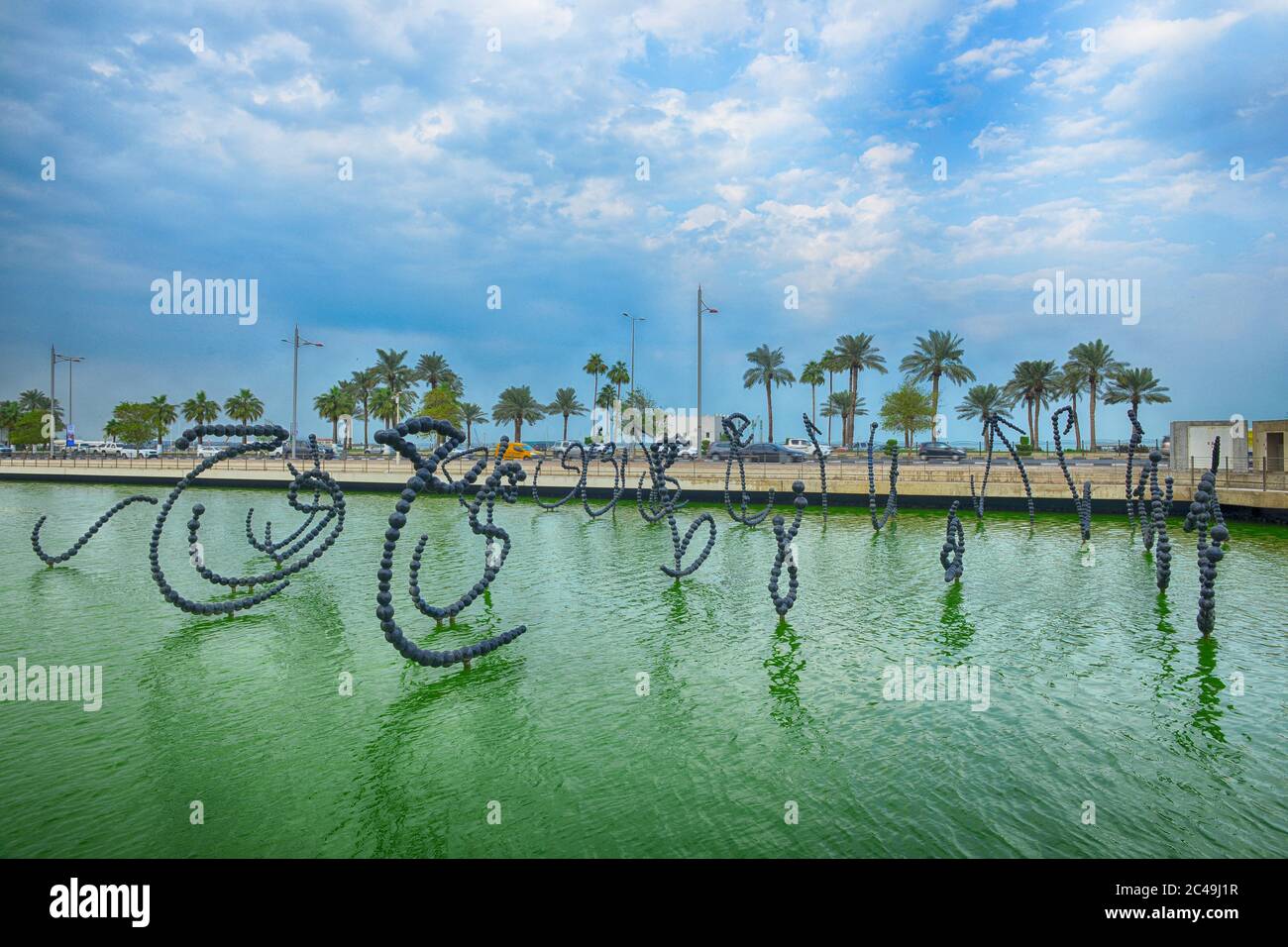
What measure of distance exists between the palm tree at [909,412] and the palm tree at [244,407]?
319 feet

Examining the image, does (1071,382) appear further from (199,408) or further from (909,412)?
(199,408)

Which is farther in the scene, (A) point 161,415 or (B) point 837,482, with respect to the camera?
(A) point 161,415

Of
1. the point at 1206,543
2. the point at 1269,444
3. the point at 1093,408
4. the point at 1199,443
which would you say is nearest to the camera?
the point at 1206,543

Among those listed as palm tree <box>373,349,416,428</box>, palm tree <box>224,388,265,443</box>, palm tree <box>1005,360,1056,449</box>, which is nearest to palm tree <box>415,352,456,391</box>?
palm tree <box>373,349,416,428</box>

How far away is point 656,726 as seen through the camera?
9117 millimetres

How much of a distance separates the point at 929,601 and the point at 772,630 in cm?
440

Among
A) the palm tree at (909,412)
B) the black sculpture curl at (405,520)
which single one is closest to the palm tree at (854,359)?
the palm tree at (909,412)

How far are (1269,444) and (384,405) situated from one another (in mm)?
90160

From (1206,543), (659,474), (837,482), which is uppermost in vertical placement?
(659,474)

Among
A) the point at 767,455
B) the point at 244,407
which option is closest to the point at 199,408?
the point at 244,407

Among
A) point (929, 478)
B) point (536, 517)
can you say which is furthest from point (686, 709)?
point (929, 478)

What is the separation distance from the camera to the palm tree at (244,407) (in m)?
121
